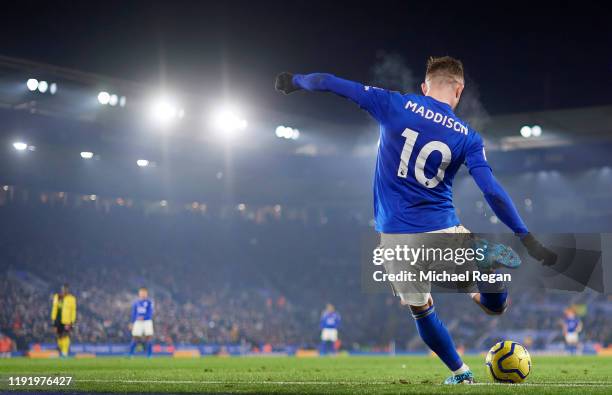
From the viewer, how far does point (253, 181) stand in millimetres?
40562

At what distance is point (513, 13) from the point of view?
70.5 feet

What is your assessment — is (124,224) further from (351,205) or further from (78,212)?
(351,205)

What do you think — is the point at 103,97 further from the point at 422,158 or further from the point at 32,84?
the point at 422,158

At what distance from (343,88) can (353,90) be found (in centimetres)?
8

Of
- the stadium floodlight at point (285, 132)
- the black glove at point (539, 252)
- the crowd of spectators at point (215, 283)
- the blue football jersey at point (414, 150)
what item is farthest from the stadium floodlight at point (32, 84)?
the black glove at point (539, 252)

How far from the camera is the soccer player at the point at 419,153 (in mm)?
6062

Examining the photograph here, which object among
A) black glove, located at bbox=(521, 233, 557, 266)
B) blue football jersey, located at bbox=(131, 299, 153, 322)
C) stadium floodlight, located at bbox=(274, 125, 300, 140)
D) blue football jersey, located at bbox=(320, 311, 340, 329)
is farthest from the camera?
stadium floodlight, located at bbox=(274, 125, 300, 140)

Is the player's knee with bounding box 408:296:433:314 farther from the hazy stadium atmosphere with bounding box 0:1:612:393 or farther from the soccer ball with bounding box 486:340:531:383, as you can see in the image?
the soccer ball with bounding box 486:340:531:383

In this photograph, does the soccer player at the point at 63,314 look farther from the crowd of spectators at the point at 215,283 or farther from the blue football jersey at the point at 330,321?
the blue football jersey at the point at 330,321

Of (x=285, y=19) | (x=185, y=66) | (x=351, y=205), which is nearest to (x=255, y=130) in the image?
(x=185, y=66)

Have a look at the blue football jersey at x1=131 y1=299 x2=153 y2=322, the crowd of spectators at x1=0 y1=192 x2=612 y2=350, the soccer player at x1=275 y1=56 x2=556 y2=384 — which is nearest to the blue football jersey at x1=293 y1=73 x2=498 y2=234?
the soccer player at x1=275 y1=56 x2=556 y2=384

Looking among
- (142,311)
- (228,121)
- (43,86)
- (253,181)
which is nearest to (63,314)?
(142,311)

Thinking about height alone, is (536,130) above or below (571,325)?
above

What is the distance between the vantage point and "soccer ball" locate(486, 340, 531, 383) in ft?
23.7
